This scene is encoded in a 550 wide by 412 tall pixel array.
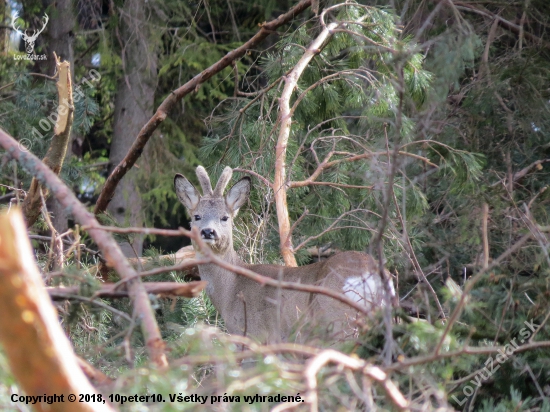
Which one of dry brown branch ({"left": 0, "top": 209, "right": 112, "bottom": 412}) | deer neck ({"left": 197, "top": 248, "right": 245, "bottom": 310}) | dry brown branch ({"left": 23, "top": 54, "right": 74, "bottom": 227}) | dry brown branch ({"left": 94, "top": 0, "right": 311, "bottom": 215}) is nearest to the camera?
dry brown branch ({"left": 0, "top": 209, "right": 112, "bottom": 412})

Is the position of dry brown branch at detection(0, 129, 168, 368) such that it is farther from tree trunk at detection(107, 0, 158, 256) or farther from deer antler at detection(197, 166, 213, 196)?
tree trunk at detection(107, 0, 158, 256)

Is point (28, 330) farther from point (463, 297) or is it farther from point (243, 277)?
point (243, 277)

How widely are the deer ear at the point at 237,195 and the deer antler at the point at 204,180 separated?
207 millimetres

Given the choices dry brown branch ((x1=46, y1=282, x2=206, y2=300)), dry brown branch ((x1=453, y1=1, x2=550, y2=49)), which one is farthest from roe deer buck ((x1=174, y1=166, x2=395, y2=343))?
dry brown branch ((x1=453, y1=1, x2=550, y2=49))

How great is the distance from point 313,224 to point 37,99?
13.4 feet

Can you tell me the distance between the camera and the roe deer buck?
623 cm

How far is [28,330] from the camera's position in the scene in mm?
2422

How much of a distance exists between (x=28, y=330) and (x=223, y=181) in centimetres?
500

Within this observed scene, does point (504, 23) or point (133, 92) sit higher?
point (504, 23)

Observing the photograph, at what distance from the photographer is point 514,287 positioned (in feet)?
14.2

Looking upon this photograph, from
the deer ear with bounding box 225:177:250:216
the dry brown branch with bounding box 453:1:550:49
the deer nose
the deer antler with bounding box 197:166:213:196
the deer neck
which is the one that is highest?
the dry brown branch with bounding box 453:1:550:49

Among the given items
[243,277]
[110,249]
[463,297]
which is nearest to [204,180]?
[243,277]

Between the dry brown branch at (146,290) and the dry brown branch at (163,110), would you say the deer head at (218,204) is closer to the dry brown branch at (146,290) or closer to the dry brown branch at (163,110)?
the dry brown branch at (163,110)

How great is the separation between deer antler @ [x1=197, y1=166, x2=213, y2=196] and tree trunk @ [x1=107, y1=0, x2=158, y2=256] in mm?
1815
